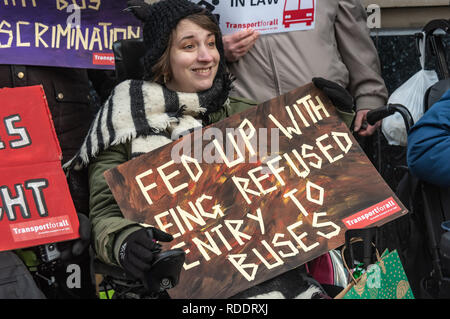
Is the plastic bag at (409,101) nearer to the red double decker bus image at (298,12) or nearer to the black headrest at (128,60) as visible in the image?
the red double decker bus image at (298,12)

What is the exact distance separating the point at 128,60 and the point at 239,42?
20.0 inches

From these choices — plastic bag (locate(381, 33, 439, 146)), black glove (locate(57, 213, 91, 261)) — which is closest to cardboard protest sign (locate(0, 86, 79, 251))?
black glove (locate(57, 213, 91, 261))

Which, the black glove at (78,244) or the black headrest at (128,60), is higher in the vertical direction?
the black headrest at (128,60)

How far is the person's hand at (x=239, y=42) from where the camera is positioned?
3.07 metres

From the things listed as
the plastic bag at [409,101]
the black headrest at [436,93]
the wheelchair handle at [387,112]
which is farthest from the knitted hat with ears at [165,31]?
the plastic bag at [409,101]

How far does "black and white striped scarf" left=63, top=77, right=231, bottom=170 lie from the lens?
8.48ft

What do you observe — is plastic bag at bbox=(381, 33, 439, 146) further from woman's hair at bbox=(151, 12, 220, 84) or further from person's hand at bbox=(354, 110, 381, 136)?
woman's hair at bbox=(151, 12, 220, 84)

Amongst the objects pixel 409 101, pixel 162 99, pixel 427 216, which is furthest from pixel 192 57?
pixel 409 101

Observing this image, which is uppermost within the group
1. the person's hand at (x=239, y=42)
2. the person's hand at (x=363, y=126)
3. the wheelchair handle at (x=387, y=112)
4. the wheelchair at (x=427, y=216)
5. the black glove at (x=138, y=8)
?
the black glove at (x=138, y=8)

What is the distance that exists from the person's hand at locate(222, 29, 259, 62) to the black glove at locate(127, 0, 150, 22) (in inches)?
15.9

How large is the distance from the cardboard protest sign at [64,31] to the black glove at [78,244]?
99cm
